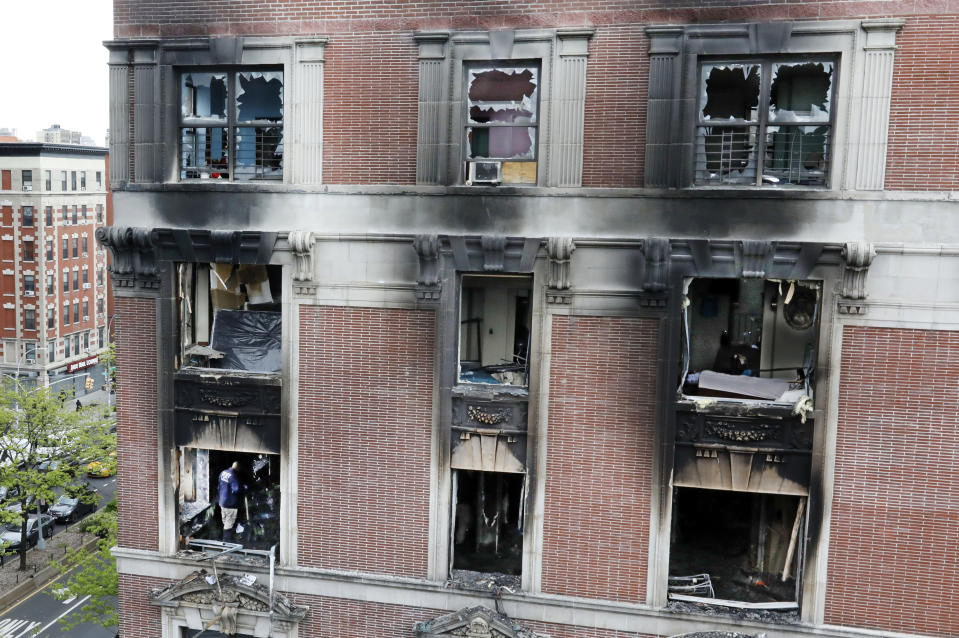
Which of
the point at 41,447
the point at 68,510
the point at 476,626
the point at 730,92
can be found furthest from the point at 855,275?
the point at 68,510

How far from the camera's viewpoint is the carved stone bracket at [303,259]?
16.4 m

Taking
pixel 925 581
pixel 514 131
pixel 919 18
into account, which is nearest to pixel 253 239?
pixel 514 131

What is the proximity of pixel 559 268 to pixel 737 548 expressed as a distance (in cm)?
685

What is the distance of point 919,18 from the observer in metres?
14.1

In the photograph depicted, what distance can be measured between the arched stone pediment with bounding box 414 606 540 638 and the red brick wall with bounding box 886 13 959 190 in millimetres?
10547

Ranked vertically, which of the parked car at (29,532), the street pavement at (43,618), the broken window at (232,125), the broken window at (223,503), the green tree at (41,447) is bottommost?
the street pavement at (43,618)

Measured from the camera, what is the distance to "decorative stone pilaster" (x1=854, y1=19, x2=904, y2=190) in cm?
1423

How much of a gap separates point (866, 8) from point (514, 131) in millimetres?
6419

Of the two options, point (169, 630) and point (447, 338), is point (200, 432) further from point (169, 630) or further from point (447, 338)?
point (447, 338)

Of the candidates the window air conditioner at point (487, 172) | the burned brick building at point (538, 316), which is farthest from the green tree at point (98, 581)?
the window air conditioner at point (487, 172)

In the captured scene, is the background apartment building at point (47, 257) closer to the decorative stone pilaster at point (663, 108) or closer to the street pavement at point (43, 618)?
the street pavement at point (43, 618)

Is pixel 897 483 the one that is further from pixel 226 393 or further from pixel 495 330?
pixel 226 393

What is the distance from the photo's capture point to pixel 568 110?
1550 cm

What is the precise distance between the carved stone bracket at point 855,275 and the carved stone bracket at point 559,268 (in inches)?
186
